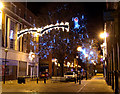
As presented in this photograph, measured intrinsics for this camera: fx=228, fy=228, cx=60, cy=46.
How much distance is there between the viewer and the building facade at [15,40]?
3780 centimetres

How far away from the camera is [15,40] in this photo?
42281 millimetres

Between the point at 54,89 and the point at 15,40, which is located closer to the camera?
the point at 54,89

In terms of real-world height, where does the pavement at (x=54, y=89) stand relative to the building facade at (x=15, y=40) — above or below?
below

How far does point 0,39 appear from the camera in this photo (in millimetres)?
35250

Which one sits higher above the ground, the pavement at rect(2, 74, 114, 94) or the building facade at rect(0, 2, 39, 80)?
the building facade at rect(0, 2, 39, 80)

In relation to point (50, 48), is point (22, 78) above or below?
below

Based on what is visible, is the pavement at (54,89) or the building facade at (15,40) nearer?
the pavement at (54,89)

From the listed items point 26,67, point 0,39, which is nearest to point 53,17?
point 0,39

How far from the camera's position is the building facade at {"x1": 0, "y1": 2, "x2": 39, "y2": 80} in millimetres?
37797

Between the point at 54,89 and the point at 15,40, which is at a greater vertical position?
the point at 15,40

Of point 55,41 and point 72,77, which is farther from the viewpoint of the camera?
point 72,77

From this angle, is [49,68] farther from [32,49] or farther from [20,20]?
[20,20]

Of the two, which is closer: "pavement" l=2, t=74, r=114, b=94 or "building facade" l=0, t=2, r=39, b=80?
"pavement" l=2, t=74, r=114, b=94

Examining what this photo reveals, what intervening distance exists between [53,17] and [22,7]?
13673mm
